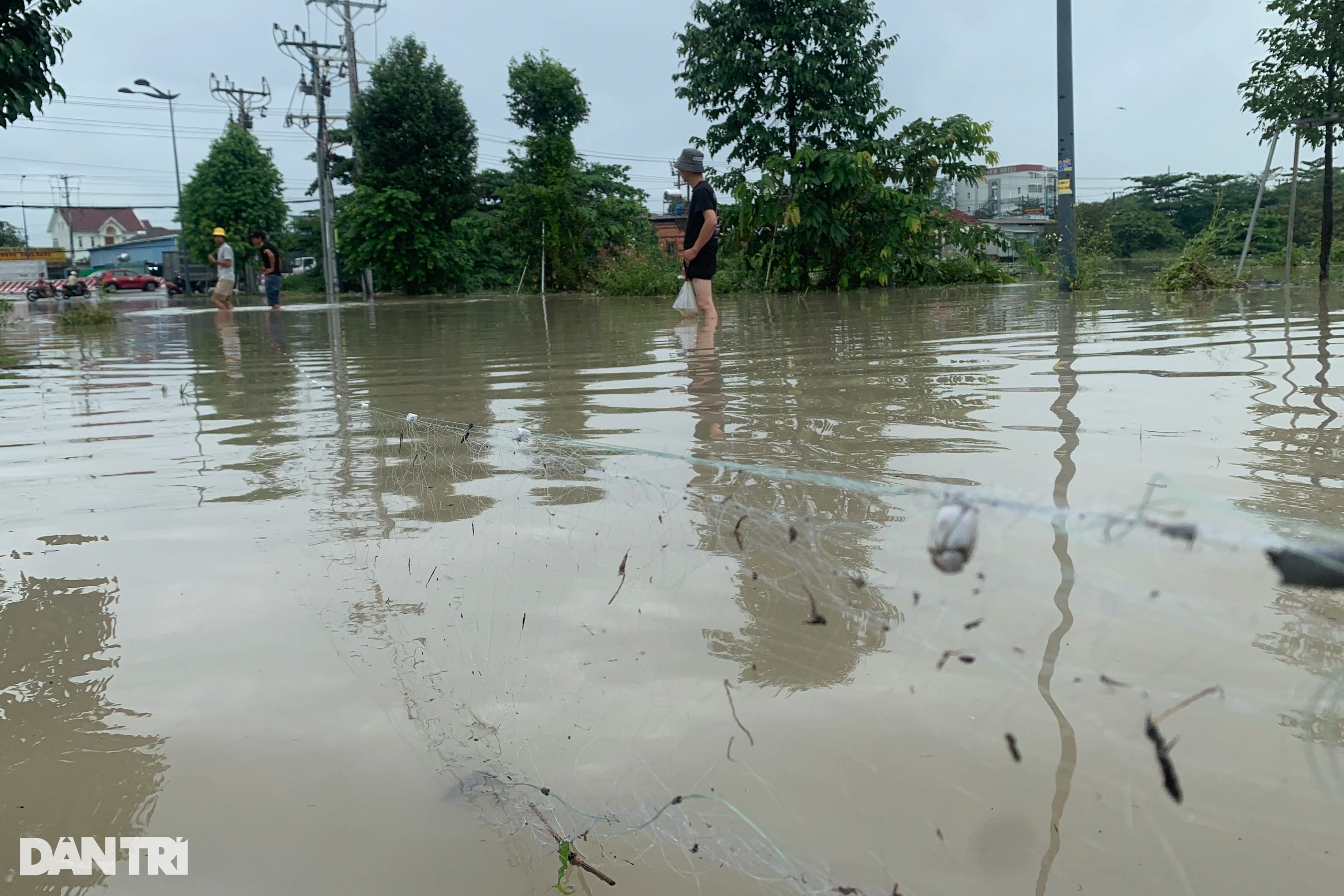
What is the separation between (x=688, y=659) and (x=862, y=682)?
1.27ft

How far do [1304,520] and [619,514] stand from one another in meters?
1.95

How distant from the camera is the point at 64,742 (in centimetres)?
204

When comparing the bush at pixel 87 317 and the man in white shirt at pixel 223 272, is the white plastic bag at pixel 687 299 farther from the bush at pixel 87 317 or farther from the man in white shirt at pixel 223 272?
the man in white shirt at pixel 223 272

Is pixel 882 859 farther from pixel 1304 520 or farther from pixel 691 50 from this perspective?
pixel 691 50

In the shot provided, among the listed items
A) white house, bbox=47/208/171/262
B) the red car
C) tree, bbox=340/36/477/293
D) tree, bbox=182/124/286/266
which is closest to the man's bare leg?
tree, bbox=340/36/477/293

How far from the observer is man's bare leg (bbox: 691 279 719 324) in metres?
9.16

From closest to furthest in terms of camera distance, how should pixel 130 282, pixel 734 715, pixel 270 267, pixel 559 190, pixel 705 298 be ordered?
pixel 734 715 < pixel 705 298 < pixel 270 267 < pixel 559 190 < pixel 130 282

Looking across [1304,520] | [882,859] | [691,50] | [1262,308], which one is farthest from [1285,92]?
[882,859]

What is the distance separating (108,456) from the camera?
4445 mm

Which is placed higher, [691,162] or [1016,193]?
[1016,193]

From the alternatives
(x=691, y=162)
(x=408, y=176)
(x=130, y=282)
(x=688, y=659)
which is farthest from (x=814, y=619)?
(x=130, y=282)

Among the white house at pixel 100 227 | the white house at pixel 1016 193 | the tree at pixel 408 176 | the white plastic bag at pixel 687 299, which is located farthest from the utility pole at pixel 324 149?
the white house at pixel 100 227

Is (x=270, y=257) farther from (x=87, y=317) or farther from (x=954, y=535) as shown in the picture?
(x=954, y=535)

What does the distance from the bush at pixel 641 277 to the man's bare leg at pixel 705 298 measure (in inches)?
376
